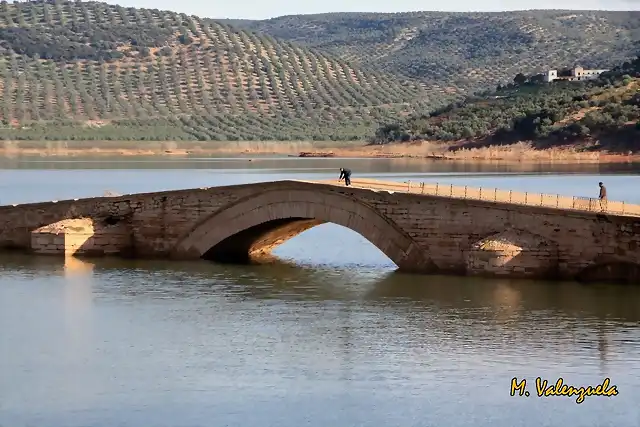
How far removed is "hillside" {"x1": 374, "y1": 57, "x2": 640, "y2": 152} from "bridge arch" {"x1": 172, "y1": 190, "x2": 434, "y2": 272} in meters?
60.3

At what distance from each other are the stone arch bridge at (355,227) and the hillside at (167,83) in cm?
8773

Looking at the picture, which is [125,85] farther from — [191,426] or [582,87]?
[191,426]

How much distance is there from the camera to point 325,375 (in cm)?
2623

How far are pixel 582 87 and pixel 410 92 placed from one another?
59.7 m

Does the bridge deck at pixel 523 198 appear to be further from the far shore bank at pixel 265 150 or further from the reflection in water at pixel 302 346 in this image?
the far shore bank at pixel 265 150

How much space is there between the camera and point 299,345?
2884 centimetres

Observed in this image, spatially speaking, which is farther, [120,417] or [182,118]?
[182,118]

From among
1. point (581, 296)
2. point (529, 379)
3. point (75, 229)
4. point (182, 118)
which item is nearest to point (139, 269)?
point (75, 229)

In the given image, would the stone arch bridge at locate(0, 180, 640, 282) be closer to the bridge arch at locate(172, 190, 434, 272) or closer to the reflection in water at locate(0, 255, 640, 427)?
the bridge arch at locate(172, 190, 434, 272)

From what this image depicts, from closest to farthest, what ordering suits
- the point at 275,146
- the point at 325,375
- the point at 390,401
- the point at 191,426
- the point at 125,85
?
1. the point at 191,426
2. the point at 390,401
3. the point at 325,375
4. the point at 275,146
5. the point at 125,85

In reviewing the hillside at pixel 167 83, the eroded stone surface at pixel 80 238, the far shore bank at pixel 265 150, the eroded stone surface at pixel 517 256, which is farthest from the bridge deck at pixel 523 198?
the hillside at pixel 167 83

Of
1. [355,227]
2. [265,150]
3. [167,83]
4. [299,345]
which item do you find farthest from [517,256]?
[167,83]

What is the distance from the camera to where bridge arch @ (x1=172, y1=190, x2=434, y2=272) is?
124 feet

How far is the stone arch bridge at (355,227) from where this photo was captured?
115 ft
